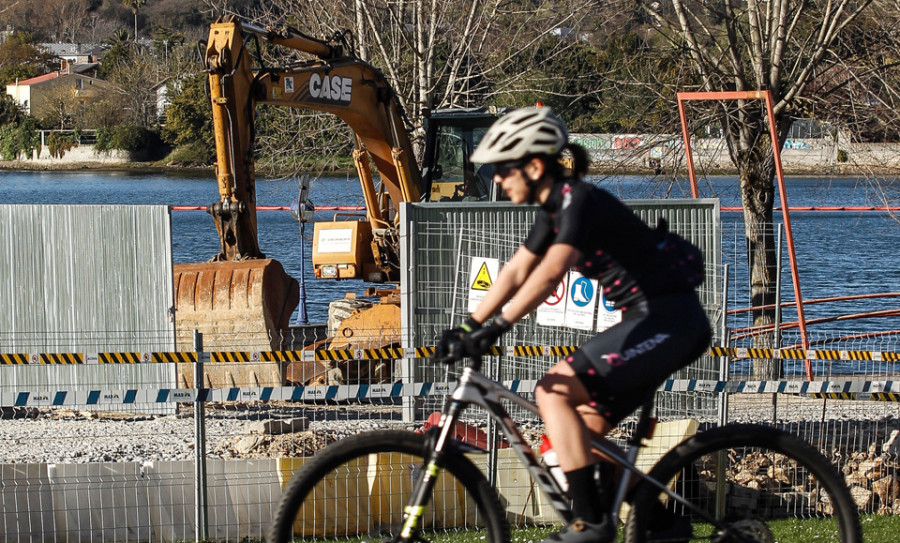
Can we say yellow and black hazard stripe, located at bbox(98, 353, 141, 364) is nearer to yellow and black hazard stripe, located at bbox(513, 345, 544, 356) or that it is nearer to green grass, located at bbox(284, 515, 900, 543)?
green grass, located at bbox(284, 515, 900, 543)

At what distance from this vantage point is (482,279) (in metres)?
10.6

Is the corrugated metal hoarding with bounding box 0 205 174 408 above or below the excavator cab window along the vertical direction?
below

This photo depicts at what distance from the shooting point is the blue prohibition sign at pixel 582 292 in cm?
1012

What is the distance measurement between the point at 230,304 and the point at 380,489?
695cm

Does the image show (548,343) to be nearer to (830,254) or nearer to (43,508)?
(43,508)

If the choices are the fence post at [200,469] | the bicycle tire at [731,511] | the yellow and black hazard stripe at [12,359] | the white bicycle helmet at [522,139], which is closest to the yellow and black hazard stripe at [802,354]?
the bicycle tire at [731,511]

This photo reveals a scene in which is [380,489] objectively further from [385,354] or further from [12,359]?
[12,359]

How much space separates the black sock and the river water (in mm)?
7400

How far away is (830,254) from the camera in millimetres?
40531

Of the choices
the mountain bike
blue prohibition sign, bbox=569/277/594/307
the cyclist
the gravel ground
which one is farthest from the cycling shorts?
blue prohibition sign, bbox=569/277/594/307

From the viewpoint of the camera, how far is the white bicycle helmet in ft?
14.8

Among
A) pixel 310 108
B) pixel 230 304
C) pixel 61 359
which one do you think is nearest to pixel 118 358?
pixel 61 359

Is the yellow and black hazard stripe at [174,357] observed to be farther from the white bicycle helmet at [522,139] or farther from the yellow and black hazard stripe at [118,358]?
the white bicycle helmet at [522,139]

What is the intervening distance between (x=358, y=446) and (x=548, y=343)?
240 inches
